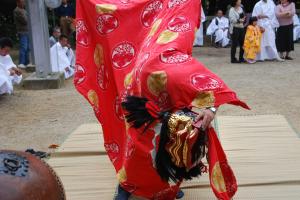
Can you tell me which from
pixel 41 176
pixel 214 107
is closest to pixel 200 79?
pixel 214 107

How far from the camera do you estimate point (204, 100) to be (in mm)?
2449

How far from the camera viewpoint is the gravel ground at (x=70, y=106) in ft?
16.6

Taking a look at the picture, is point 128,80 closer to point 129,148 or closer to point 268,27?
point 129,148

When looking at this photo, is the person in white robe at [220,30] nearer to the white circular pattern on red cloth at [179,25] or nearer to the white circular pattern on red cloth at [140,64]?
the white circular pattern on red cloth at [179,25]

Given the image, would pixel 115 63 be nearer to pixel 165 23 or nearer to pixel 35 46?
pixel 165 23

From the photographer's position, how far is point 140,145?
2.79 meters

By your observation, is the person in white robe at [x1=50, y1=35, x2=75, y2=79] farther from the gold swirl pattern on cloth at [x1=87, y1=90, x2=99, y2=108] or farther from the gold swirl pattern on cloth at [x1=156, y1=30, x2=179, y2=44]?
the gold swirl pattern on cloth at [x1=156, y1=30, x2=179, y2=44]

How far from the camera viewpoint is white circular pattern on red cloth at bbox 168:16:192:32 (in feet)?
9.10

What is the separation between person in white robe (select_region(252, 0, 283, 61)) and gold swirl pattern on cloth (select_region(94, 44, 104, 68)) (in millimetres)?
6965

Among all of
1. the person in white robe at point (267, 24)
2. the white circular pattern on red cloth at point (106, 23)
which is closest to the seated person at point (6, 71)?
the white circular pattern on red cloth at point (106, 23)

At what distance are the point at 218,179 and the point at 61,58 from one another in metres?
6.56

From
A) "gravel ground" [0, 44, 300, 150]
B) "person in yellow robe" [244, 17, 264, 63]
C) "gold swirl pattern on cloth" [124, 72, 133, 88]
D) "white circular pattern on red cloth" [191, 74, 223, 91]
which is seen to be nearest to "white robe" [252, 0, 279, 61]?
"person in yellow robe" [244, 17, 264, 63]

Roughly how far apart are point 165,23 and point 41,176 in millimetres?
1678

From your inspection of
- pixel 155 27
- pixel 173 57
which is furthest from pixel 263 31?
pixel 173 57
